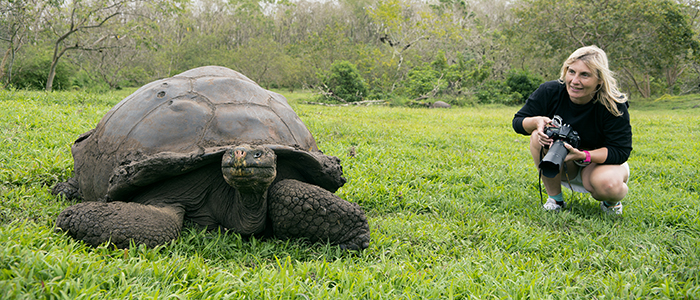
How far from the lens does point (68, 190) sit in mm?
2559

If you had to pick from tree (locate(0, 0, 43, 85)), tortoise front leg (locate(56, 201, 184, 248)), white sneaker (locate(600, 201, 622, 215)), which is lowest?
white sneaker (locate(600, 201, 622, 215))

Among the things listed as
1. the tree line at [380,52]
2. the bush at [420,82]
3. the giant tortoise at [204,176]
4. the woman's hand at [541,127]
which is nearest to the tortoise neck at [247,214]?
the giant tortoise at [204,176]

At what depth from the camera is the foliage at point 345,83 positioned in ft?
46.4

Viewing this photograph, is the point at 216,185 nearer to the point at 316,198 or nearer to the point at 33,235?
the point at 316,198

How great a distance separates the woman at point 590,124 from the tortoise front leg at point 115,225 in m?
2.44

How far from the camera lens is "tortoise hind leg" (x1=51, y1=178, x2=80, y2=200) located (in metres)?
2.54

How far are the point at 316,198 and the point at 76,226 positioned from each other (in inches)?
40.0

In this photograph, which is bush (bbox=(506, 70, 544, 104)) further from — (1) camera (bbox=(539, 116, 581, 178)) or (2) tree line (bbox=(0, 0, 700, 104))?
(1) camera (bbox=(539, 116, 581, 178))

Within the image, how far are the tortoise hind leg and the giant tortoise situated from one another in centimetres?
21

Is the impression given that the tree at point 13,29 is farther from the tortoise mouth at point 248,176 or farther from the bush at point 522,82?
the bush at point 522,82

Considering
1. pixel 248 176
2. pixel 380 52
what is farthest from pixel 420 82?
pixel 248 176

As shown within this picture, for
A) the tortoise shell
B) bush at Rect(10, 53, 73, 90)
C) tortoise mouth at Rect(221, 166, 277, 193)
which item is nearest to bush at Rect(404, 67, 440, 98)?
bush at Rect(10, 53, 73, 90)

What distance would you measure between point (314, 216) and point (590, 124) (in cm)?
216

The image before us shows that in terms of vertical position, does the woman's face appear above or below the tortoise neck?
above
